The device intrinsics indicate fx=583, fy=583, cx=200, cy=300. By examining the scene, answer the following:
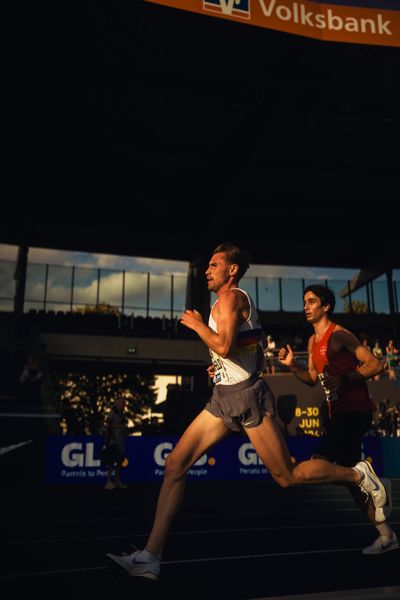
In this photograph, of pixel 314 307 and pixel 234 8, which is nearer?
pixel 314 307

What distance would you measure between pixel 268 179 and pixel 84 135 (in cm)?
847

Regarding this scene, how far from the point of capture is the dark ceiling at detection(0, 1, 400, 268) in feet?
61.3

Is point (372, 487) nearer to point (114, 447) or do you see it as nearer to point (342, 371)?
point (342, 371)

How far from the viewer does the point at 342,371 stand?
16.0ft

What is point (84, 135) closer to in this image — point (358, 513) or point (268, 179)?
point (268, 179)

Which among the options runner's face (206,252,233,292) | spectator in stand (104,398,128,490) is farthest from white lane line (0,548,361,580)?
spectator in stand (104,398,128,490)

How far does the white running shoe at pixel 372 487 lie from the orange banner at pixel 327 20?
13.6 meters

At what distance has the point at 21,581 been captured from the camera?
12.5ft

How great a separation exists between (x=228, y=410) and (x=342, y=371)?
1.42 meters

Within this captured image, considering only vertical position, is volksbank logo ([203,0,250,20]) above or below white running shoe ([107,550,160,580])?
above

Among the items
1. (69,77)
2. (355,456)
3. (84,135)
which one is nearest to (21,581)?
(355,456)

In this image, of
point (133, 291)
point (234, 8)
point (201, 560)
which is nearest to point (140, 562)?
point (201, 560)

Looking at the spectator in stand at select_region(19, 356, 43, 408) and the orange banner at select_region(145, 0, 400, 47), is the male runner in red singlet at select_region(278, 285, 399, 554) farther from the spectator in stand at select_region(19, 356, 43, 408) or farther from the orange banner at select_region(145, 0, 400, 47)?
the spectator in stand at select_region(19, 356, 43, 408)

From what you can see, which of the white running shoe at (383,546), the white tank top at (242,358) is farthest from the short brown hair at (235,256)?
the white running shoe at (383,546)
